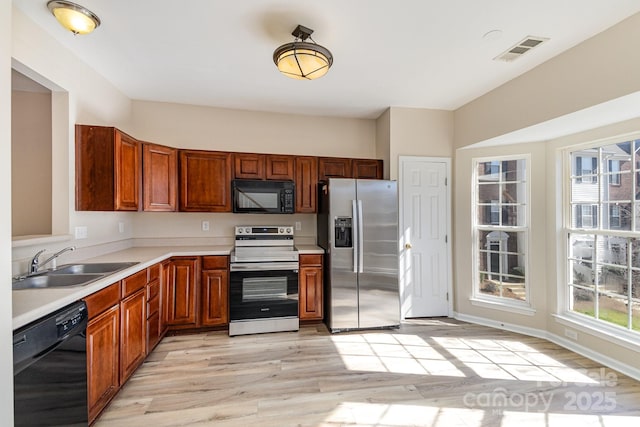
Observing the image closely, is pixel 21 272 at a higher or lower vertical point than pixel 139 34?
lower

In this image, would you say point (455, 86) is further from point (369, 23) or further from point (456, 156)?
point (369, 23)

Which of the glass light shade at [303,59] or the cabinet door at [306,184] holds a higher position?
the glass light shade at [303,59]

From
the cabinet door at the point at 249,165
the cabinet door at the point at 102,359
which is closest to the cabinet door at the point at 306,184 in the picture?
the cabinet door at the point at 249,165

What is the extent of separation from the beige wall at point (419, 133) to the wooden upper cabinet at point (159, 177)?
8.48ft

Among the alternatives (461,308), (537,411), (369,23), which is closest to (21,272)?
(369,23)

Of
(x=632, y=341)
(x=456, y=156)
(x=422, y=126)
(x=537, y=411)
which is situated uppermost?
A: (x=422, y=126)

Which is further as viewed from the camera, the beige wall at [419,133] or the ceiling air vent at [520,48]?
the beige wall at [419,133]

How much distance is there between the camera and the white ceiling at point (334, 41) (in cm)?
185

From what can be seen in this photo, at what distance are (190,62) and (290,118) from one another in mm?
1534

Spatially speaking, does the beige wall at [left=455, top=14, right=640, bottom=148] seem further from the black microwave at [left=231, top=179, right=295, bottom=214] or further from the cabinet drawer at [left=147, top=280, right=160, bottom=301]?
the cabinet drawer at [left=147, top=280, right=160, bottom=301]

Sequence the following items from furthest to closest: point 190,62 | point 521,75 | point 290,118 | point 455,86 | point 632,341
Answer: point 290,118 < point 455,86 < point 521,75 < point 190,62 < point 632,341

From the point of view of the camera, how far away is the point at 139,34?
7.02ft

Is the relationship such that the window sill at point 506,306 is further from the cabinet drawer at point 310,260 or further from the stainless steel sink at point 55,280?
the stainless steel sink at point 55,280

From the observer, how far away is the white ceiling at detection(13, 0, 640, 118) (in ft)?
6.08
